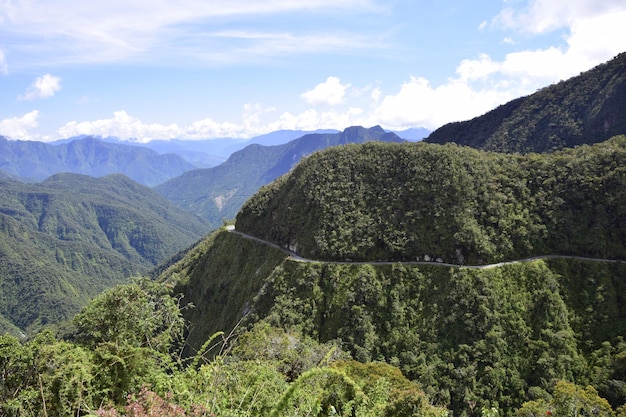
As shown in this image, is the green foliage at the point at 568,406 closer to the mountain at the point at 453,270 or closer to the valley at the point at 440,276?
the valley at the point at 440,276

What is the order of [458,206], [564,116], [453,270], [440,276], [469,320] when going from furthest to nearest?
1. [564,116]
2. [458,206]
3. [440,276]
4. [453,270]
5. [469,320]

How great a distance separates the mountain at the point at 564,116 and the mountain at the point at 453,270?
49.5 meters

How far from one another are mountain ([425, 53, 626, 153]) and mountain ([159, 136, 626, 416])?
162 ft

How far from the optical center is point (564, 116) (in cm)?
13025

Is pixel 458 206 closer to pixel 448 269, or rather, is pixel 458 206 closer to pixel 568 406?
pixel 448 269

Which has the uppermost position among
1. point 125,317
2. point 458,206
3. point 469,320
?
point 125,317

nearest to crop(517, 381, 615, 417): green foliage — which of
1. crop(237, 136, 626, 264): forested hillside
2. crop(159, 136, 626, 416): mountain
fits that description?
crop(159, 136, 626, 416): mountain

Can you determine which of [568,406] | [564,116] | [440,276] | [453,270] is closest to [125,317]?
[568,406]

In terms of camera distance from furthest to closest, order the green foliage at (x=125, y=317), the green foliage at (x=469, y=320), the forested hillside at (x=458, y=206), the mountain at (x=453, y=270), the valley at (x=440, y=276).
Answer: the forested hillside at (x=458, y=206) < the mountain at (x=453, y=270) < the green foliage at (x=469, y=320) < the valley at (x=440, y=276) < the green foliage at (x=125, y=317)

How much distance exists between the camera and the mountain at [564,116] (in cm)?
11875

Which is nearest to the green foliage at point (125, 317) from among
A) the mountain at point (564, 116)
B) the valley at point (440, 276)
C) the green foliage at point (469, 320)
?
the valley at point (440, 276)

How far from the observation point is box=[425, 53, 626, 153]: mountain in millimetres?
118750

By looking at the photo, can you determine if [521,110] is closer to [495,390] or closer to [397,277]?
[397,277]

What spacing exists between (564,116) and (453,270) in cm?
9220
